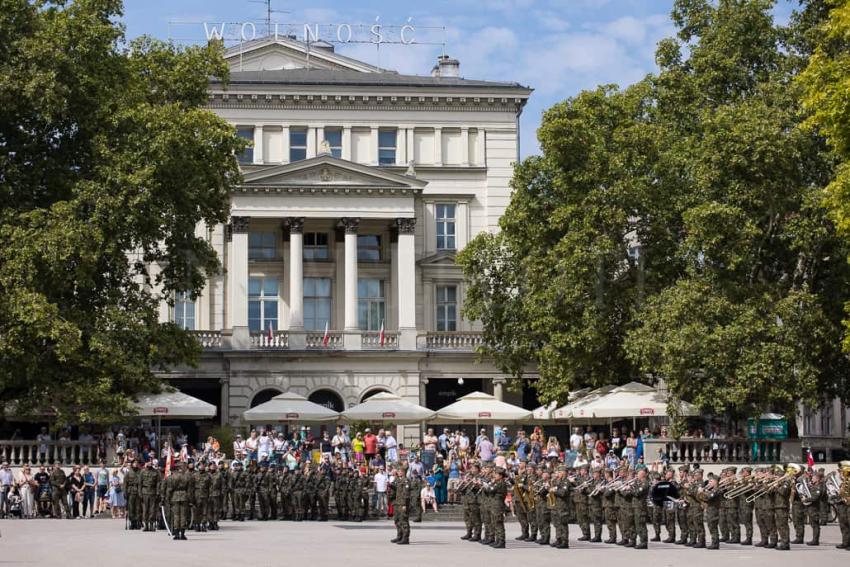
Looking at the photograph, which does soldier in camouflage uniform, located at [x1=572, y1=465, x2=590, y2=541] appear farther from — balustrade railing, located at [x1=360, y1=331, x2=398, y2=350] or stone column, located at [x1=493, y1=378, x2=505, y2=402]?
balustrade railing, located at [x1=360, y1=331, x2=398, y2=350]

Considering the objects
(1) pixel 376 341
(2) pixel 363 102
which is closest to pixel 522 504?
(1) pixel 376 341

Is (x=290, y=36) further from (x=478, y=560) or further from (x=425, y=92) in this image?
(x=478, y=560)

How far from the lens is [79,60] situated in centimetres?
4675

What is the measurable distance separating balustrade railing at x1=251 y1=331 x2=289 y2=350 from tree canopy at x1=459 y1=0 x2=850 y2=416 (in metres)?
9.25

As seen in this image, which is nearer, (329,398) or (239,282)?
(239,282)

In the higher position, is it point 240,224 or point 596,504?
point 240,224

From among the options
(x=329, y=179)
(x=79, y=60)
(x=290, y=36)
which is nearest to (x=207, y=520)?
(x=79, y=60)

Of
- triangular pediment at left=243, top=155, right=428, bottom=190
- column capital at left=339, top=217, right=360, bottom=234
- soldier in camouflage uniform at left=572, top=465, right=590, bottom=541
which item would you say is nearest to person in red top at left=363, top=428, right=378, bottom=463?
soldier in camouflage uniform at left=572, top=465, right=590, bottom=541

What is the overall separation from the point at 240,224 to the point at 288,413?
1466cm

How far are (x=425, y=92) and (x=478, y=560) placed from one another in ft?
134

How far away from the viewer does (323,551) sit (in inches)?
1173

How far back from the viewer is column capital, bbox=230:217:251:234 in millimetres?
62938

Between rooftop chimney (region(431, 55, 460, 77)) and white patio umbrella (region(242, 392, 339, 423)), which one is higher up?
rooftop chimney (region(431, 55, 460, 77))

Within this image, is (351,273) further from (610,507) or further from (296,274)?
(610,507)
